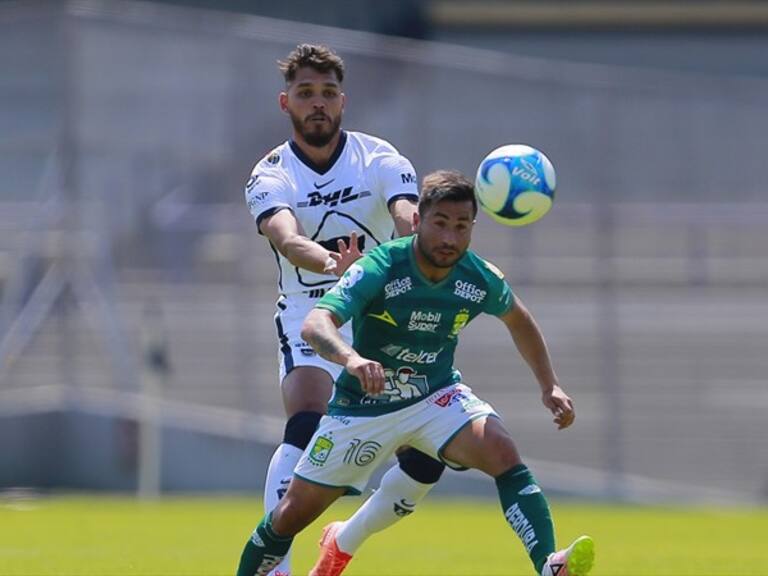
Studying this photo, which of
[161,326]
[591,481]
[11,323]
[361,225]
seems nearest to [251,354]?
[161,326]

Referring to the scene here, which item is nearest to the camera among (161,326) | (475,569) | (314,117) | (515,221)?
(515,221)

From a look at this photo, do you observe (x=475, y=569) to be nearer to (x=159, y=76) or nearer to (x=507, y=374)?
(x=507, y=374)

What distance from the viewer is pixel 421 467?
781 centimetres

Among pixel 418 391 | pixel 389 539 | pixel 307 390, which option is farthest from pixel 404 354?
pixel 389 539

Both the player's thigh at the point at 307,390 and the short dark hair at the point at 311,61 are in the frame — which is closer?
the player's thigh at the point at 307,390

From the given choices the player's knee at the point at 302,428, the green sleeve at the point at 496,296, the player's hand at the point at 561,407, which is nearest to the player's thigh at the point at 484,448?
the player's hand at the point at 561,407

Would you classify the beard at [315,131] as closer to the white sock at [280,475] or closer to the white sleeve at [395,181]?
the white sleeve at [395,181]

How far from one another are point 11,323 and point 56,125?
2026 mm

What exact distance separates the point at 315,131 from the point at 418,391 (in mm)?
1652

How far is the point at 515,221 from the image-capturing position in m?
7.18

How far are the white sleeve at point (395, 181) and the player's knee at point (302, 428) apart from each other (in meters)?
1.10

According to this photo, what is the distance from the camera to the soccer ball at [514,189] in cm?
713

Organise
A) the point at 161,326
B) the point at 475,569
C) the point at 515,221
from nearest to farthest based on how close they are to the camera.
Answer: the point at 515,221
the point at 475,569
the point at 161,326

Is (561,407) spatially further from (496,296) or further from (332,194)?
(332,194)
